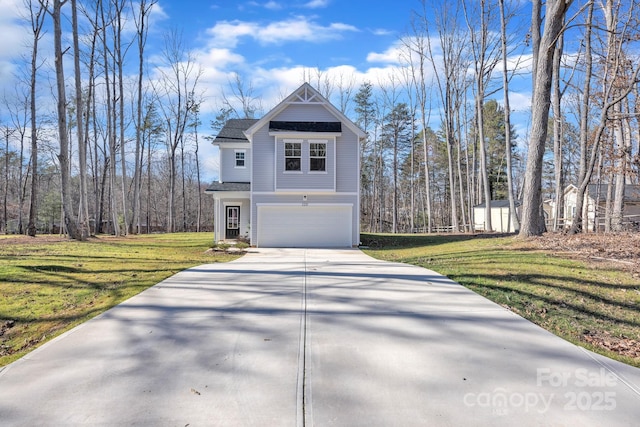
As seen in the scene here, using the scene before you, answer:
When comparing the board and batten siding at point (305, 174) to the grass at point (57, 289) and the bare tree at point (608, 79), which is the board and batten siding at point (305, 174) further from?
the bare tree at point (608, 79)

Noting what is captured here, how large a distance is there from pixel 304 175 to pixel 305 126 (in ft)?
7.24

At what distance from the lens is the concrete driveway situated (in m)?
3.09

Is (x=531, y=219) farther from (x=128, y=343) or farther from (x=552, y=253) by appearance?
(x=128, y=343)

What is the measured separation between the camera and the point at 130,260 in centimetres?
1120

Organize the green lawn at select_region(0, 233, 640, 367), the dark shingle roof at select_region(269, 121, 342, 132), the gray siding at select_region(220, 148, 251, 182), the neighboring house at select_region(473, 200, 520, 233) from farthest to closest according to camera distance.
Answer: the neighboring house at select_region(473, 200, 520, 233) < the gray siding at select_region(220, 148, 251, 182) < the dark shingle roof at select_region(269, 121, 342, 132) < the green lawn at select_region(0, 233, 640, 367)

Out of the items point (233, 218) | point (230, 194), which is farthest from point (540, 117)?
point (233, 218)

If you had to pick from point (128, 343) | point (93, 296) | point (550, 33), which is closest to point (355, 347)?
point (128, 343)

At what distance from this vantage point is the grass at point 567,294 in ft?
16.2

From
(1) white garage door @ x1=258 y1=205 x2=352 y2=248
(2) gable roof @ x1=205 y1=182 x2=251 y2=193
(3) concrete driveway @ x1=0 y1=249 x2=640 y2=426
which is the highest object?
(2) gable roof @ x1=205 y1=182 x2=251 y2=193

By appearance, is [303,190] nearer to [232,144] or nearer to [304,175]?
[304,175]

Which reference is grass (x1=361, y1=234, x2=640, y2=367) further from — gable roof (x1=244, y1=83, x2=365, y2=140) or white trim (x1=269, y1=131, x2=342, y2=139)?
gable roof (x1=244, y1=83, x2=365, y2=140)

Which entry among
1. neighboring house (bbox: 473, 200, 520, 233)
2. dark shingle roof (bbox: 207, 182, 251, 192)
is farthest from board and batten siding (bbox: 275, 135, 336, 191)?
neighboring house (bbox: 473, 200, 520, 233)

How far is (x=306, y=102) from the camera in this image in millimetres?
17891

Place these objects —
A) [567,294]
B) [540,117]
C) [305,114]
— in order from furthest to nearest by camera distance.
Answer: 1. [305,114]
2. [540,117]
3. [567,294]
